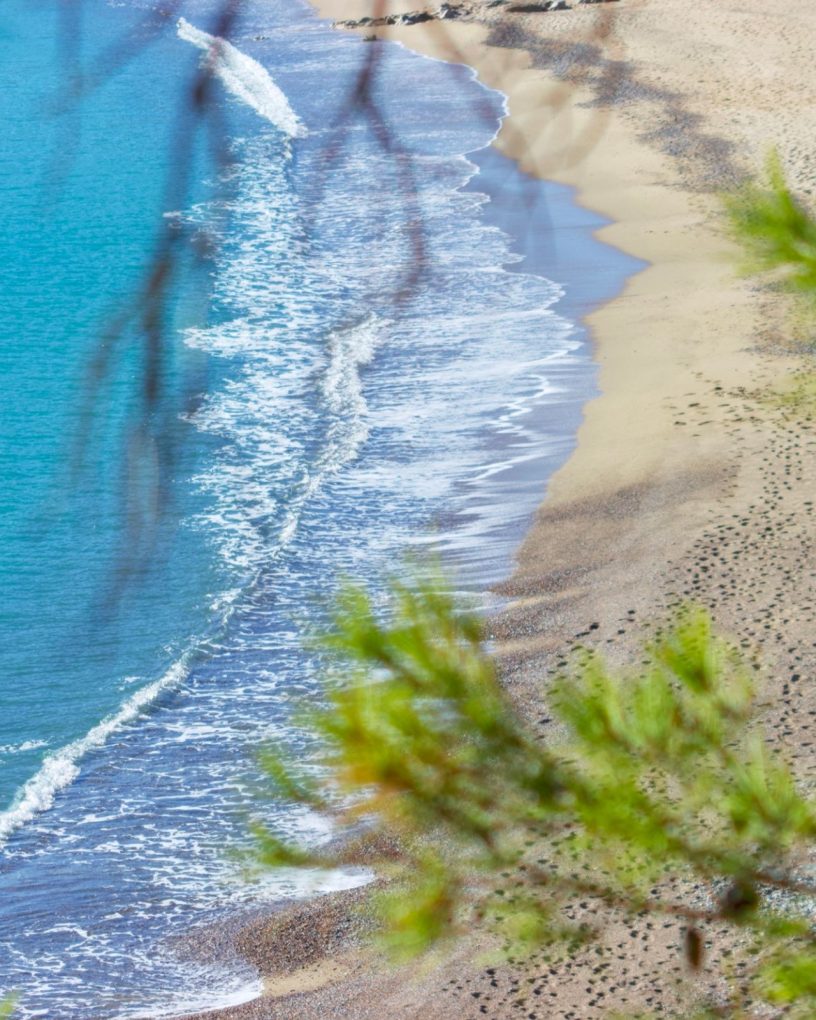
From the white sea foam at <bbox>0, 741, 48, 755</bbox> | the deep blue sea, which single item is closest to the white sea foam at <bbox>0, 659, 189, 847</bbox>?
the deep blue sea

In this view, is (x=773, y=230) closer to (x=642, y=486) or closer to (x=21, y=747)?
(x=21, y=747)

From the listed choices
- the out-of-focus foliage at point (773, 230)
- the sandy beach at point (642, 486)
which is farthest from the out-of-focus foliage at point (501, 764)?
the sandy beach at point (642, 486)

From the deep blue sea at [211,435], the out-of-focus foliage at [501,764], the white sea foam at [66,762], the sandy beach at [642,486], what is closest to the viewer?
the out-of-focus foliage at [501,764]

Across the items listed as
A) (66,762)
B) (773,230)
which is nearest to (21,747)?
(66,762)

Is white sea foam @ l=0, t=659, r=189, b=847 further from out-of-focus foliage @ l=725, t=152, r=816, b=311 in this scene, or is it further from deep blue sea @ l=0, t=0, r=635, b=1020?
out-of-focus foliage @ l=725, t=152, r=816, b=311

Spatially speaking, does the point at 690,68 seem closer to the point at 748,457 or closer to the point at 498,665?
the point at 748,457

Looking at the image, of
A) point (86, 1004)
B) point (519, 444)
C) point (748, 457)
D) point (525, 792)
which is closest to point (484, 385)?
point (519, 444)

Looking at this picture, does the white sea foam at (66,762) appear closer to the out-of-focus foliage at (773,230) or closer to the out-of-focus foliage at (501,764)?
the out-of-focus foliage at (501,764)
